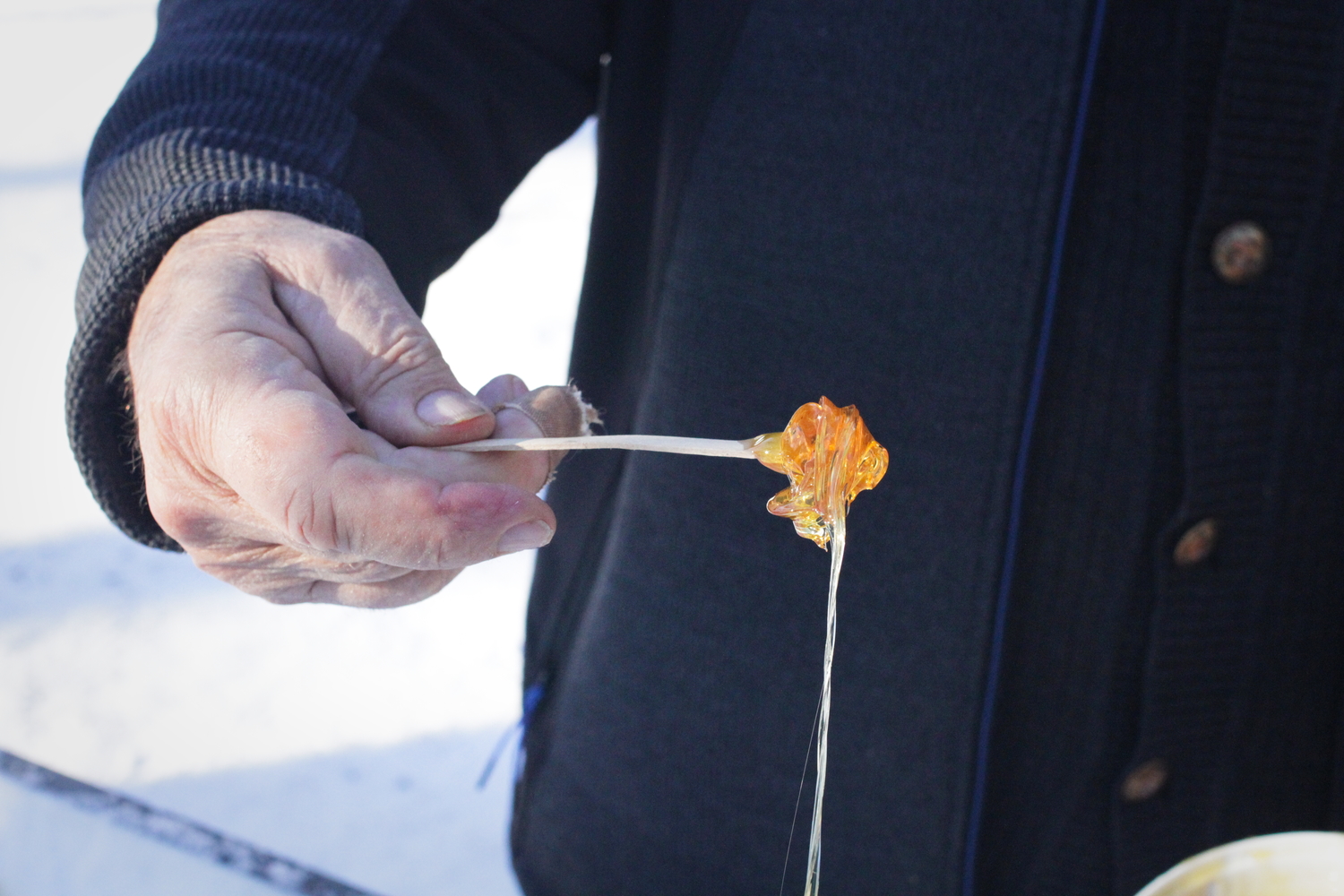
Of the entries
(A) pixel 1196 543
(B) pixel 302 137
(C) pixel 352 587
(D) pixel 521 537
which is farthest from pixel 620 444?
(A) pixel 1196 543

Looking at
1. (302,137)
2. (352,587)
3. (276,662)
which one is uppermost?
(302,137)

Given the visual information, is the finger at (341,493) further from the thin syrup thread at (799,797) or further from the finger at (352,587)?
the thin syrup thread at (799,797)

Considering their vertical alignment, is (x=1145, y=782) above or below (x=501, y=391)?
below

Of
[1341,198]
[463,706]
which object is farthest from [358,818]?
[1341,198]

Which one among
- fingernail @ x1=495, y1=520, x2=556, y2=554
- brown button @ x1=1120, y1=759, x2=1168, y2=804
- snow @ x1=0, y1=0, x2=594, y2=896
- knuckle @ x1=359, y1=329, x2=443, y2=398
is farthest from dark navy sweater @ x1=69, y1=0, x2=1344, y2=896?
snow @ x1=0, y1=0, x2=594, y2=896

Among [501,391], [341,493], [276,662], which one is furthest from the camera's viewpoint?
[276,662]

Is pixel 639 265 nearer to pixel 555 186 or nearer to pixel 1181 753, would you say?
pixel 1181 753

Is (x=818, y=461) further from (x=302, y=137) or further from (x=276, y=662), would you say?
(x=276, y=662)
